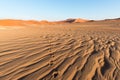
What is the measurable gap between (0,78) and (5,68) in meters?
0.56

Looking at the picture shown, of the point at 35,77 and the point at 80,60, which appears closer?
the point at 35,77

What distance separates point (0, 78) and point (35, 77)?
60 centimetres

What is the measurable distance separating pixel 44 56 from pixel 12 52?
1.03m

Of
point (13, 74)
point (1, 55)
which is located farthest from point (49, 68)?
point (1, 55)

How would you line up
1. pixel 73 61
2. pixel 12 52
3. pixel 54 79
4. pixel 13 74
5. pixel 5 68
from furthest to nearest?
pixel 12 52
pixel 73 61
pixel 5 68
pixel 13 74
pixel 54 79

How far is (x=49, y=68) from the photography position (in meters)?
3.76

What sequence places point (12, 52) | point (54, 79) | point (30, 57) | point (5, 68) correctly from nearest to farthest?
point (54, 79) → point (5, 68) → point (30, 57) → point (12, 52)

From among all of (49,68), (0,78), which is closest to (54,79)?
(49,68)

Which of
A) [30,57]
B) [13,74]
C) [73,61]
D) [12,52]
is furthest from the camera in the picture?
[12,52]

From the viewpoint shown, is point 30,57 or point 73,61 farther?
point 30,57

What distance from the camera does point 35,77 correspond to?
326 centimetres

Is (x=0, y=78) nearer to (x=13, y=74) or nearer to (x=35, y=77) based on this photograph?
(x=13, y=74)

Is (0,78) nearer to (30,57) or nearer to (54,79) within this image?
(54,79)

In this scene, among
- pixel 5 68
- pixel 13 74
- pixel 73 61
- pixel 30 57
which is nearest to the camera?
pixel 13 74
